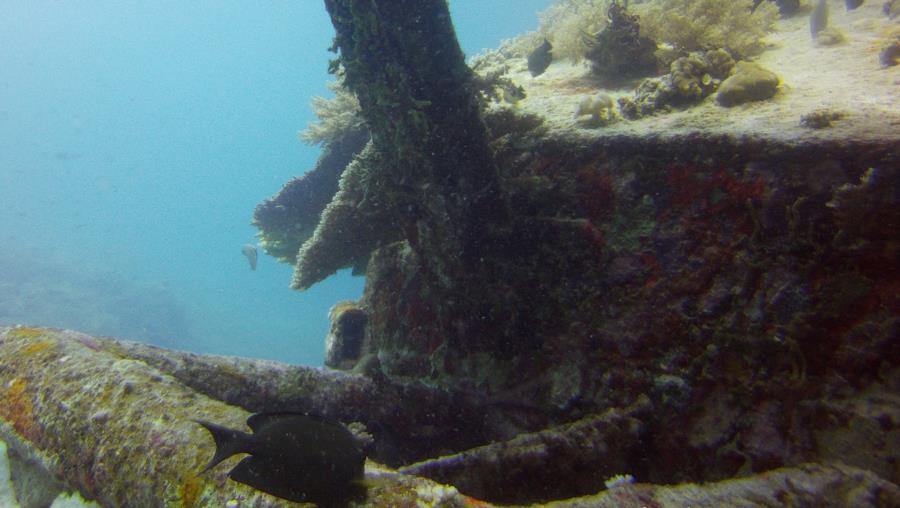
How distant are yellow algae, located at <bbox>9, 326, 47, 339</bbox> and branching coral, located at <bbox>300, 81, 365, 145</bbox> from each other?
4514mm

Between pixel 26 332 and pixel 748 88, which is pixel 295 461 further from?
pixel 748 88

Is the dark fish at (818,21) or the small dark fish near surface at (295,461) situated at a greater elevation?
the dark fish at (818,21)

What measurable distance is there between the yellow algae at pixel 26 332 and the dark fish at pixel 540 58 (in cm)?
578

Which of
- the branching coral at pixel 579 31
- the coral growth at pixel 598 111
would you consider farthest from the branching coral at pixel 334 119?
the coral growth at pixel 598 111

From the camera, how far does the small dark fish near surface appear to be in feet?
5.37

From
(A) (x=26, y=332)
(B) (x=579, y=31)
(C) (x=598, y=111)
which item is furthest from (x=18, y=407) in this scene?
(B) (x=579, y=31)

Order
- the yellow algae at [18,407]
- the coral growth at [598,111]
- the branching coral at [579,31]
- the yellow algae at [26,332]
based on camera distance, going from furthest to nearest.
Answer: the branching coral at [579,31]
the coral growth at [598,111]
the yellow algae at [26,332]
the yellow algae at [18,407]

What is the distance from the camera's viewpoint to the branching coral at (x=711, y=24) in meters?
4.55

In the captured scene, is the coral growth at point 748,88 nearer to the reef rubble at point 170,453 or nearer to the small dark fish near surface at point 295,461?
the reef rubble at point 170,453

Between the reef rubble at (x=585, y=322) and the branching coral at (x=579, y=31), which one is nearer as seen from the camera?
the reef rubble at (x=585, y=322)

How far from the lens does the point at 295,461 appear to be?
5.41ft

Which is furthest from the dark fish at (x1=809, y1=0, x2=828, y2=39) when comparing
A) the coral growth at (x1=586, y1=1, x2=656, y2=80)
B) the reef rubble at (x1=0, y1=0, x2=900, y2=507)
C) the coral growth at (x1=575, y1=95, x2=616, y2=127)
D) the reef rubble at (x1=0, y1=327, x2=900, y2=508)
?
the reef rubble at (x1=0, y1=327, x2=900, y2=508)

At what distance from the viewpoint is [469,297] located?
3.42 m

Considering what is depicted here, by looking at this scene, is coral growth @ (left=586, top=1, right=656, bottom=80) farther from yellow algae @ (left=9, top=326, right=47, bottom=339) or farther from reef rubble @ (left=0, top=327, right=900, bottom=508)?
yellow algae @ (left=9, top=326, right=47, bottom=339)
